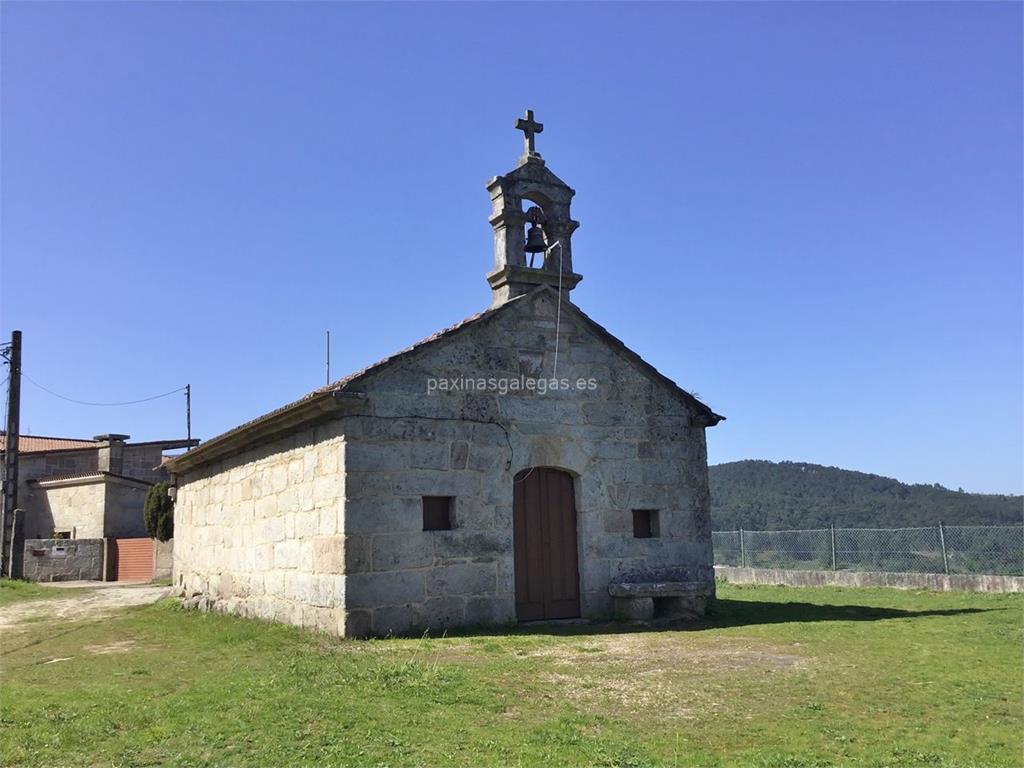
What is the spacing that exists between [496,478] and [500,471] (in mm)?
110

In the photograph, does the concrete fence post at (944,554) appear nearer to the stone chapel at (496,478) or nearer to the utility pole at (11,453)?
the stone chapel at (496,478)

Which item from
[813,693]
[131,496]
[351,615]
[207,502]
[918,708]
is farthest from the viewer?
[131,496]

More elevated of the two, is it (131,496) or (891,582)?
(131,496)

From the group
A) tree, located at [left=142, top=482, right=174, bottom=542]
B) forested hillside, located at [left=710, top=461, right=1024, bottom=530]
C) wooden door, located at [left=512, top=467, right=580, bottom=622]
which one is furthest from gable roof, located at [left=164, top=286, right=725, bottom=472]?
forested hillside, located at [left=710, top=461, right=1024, bottom=530]

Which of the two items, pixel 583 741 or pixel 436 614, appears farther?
pixel 436 614

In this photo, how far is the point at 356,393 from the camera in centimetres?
1019

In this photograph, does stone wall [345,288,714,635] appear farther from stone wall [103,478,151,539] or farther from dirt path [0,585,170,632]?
stone wall [103,478,151,539]

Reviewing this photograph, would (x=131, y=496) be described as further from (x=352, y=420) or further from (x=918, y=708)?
(x=918, y=708)

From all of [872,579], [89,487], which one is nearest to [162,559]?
[89,487]

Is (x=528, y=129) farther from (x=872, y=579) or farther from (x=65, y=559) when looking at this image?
(x=65, y=559)

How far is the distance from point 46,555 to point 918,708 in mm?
24290

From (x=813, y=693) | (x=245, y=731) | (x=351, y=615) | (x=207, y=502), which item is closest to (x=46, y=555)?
(x=207, y=502)

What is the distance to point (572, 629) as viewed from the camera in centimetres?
1075

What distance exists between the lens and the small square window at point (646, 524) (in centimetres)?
A: 1248
